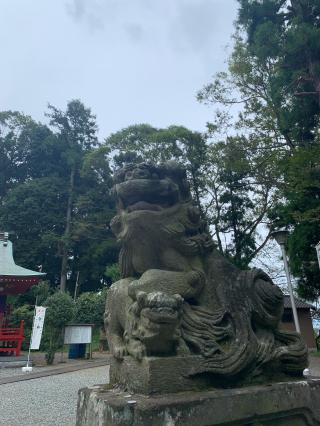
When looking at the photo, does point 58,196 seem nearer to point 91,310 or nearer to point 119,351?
point 91,310

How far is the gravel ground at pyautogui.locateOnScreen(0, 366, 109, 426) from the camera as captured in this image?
445 cm

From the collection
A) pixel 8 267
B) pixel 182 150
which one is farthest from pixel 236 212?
pixel 8 267

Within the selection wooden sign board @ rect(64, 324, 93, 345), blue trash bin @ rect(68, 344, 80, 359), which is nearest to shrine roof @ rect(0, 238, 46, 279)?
wooden sign board @ rect(64, 324, 93, 345)

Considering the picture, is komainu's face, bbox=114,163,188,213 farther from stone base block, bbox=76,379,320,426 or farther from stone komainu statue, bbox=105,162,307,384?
stone base block, bbox=76,379,320,426

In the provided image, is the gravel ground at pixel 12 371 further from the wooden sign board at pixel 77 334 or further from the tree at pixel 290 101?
the tree at pixel 290 101

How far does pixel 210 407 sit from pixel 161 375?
0.99 feet

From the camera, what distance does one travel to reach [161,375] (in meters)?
1.99

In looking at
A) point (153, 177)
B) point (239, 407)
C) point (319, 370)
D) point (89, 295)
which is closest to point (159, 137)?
point (89, 295)

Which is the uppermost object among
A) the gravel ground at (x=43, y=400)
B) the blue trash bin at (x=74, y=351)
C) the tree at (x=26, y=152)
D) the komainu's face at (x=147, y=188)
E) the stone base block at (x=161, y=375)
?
the tree at (x=26, y=152)

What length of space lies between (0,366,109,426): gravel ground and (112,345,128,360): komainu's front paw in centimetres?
226

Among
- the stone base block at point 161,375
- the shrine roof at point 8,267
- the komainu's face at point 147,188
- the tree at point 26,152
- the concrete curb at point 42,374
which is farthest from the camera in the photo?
the tree at point 26,152

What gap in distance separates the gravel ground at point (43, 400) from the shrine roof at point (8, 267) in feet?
20.7

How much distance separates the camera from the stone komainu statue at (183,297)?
2.17m

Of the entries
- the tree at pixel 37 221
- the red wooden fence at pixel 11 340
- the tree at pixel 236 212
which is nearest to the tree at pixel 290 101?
the tree at pixel 236 212
